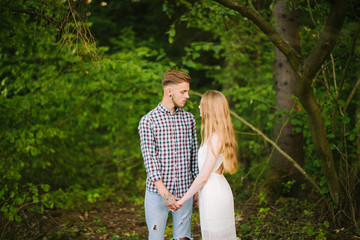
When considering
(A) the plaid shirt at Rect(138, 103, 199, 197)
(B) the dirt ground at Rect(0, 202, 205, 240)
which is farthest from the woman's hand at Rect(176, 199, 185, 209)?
(B) the dirt ground at Rect(0, 202, 205, 240)

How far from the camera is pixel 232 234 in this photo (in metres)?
2.68

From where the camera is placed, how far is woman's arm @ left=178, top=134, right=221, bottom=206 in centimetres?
254

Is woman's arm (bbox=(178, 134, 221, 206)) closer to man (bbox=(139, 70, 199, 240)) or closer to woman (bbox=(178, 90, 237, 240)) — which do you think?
woman (bbox=(178, 90, 237, 240))

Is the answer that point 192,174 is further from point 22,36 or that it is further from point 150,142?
point 22,36

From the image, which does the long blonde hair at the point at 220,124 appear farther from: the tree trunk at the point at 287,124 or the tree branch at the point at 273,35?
the tree trunk at the point at 287,124

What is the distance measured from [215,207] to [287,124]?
299cm

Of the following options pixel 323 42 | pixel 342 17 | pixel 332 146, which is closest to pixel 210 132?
pixel 323 42

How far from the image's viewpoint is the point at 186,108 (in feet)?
14.8

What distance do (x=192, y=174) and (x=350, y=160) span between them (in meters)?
2.32

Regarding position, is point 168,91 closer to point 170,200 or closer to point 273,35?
point 170,200

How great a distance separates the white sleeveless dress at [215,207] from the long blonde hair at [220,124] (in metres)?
0.07

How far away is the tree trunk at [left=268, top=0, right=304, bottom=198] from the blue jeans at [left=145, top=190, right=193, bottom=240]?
2.69m

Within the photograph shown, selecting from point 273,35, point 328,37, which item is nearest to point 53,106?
point 273,35

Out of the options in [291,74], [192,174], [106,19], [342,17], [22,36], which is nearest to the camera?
[342,17]
